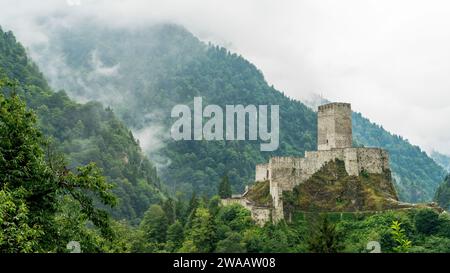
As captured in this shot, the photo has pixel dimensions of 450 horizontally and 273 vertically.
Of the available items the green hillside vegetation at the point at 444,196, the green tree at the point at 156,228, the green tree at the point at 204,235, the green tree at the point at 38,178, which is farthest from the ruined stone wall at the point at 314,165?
the green hillside vegetation at the point at 444,196

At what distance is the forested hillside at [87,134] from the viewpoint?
533ft

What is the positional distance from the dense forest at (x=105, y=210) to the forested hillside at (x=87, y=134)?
345 mm

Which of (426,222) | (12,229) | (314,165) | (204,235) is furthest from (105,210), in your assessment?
(314,165)

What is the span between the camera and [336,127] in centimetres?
7200

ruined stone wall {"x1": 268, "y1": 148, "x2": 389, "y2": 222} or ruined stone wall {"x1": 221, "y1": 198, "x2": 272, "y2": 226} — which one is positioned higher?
ruined stone wall {"x1": 268, "y1": 148, "x2": 389, "y2": 222}

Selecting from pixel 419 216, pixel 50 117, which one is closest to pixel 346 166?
Result: pixel 419 216

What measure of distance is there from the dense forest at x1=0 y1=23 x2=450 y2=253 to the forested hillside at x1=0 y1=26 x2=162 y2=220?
0.35 m

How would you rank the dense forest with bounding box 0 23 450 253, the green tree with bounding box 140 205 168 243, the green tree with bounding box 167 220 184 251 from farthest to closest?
the green tree with bounding box 140 205 168 243 < the green tree with bounding box 167 220 184 251 < the dense forest with bounding box 0 23 450 253

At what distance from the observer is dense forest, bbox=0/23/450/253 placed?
1980 cm

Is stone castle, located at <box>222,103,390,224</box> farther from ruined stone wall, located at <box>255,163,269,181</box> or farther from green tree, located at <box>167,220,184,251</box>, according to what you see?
green tree, located at <box>167,220,184,251</box>

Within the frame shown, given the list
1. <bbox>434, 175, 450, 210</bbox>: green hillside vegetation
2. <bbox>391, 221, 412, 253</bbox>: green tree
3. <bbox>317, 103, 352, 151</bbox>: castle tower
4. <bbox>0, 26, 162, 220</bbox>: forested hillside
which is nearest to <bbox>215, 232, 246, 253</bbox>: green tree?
<bbox>391, 221, 412, 253</bbox>: green tree

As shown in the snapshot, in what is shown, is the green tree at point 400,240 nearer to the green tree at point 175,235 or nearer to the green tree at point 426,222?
the green tree at point 426,222

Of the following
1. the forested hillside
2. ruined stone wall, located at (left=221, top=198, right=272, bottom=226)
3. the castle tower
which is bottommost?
ruined stone wall, located at (left=221, top=198, right=272, bottom=226)
